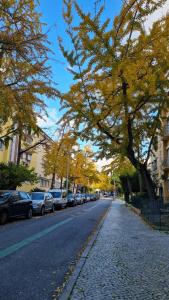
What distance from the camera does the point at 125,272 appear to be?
617 cm

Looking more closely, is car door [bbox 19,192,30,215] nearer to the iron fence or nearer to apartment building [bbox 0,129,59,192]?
apartment building [bbox 0,129,59,192]

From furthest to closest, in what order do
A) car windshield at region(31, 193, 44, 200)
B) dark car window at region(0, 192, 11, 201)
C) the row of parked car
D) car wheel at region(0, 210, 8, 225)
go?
car windshield at region(31, 193, 44, 200) < dark car window at region(0, 192, 11, 201) < the row of parked car < car wheel at region(0, 210, 8, 225)

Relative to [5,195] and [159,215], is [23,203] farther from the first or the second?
[159,215]

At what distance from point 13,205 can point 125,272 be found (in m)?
10.3

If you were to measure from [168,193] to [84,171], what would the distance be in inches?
918

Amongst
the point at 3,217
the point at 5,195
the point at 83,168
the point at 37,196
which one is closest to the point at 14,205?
the point at 5,195

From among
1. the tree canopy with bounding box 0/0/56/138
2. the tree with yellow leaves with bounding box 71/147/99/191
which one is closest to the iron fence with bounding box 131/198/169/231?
the tree canopy with bounding box 0/0/56/138

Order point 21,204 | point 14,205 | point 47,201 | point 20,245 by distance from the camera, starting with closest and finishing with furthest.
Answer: point 20,245 < point 14,205 < point 21,204 < point 47,201

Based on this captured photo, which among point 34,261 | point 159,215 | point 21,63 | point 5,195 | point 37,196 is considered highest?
point 21,63

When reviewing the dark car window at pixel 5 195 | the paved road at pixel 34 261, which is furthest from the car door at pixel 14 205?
the paved road at pixel 34 261

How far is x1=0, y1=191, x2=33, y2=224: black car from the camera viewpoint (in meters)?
14.6

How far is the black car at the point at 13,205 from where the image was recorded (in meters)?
14.6

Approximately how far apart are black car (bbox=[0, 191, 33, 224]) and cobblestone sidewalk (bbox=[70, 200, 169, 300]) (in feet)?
20.4

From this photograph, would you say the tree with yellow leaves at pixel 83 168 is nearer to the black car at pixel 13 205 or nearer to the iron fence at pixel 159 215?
the black car at pixel 13 205
